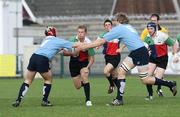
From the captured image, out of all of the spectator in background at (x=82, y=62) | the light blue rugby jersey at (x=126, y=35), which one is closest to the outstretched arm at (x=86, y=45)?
the light blue rugby jersey at (x=126, y=35)

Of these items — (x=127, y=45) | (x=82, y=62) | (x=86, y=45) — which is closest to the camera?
(x=86, y=45)

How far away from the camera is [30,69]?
1535cm

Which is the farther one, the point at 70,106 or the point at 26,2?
the point at 26,2

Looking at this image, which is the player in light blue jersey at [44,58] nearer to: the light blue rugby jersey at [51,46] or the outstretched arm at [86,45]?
the light blue rugby jersey at [51,46]

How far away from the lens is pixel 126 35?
15336mm

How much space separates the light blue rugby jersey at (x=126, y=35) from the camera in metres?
15.2

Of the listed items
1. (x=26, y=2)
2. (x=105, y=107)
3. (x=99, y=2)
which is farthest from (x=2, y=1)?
(x=105, y=107)

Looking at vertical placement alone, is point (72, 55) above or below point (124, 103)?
above

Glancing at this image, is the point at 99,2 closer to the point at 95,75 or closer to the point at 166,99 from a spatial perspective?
the point at 95,75

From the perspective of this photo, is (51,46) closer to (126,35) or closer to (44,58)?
(44,58)

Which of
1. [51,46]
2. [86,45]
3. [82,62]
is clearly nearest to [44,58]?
[51,46]

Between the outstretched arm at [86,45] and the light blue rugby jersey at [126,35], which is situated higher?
the light blue rugby jersey at [126,35]

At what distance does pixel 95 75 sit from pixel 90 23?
62.6 ft

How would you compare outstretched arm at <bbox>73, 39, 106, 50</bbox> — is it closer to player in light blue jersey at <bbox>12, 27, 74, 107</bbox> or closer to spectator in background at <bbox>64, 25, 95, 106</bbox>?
player in light blue jersey at <bbox>12, 27, 74, 107</bbox>
